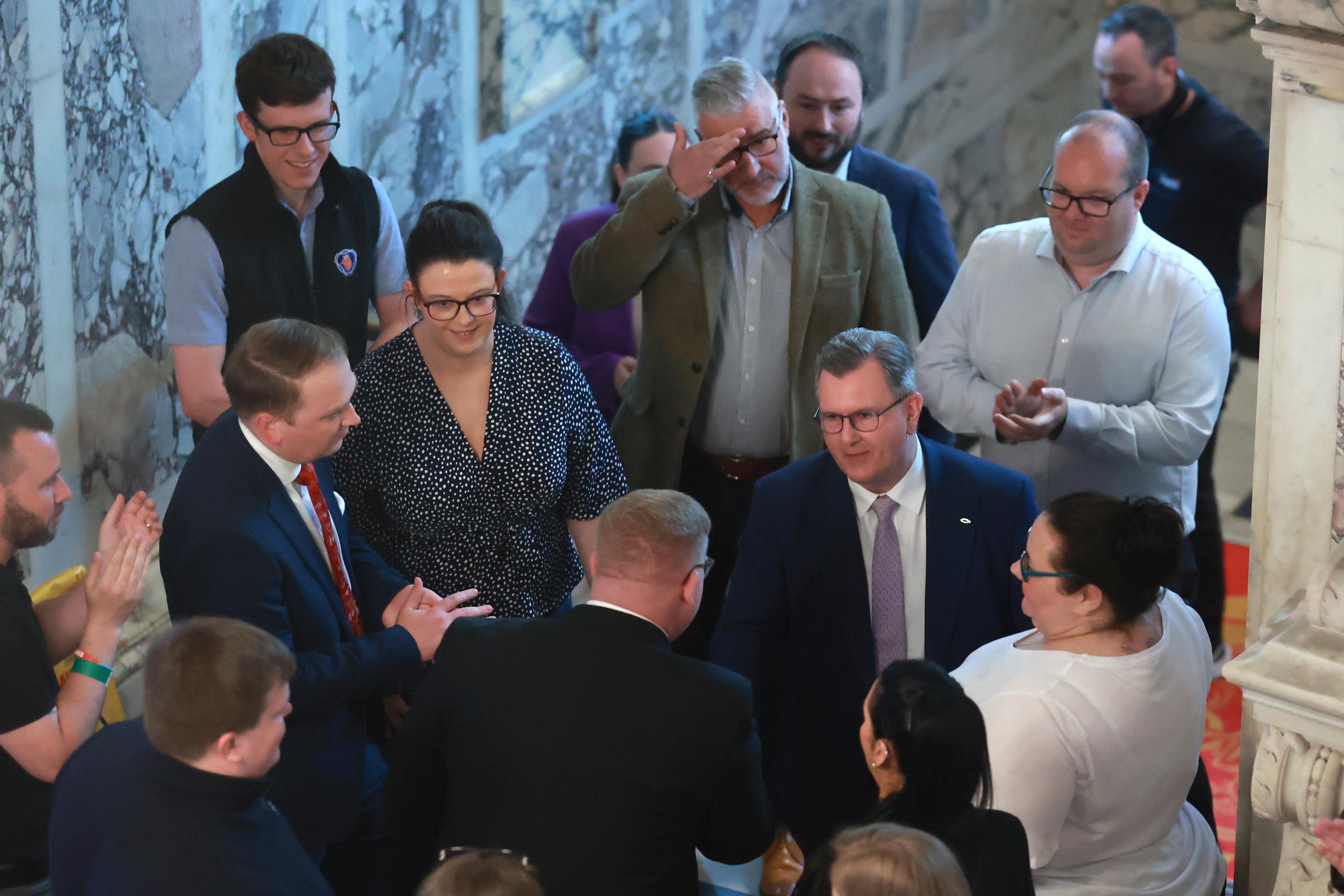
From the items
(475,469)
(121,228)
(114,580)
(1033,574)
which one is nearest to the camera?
(1033,574)

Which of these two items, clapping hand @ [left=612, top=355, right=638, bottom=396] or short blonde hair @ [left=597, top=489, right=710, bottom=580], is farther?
clapping hand @ [left=612, top=355, right=638, bottom=396]

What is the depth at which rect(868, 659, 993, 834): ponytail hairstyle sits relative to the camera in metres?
2.16

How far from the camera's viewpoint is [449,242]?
3092 millimetres

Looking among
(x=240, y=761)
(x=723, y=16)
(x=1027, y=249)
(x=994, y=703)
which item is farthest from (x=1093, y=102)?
(x=240, y=761)

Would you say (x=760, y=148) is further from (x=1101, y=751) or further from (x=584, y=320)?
(x=1101, y=751)

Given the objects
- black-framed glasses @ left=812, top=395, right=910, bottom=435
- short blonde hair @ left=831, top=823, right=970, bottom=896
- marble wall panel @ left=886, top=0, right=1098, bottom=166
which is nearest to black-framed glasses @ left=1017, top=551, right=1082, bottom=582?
black-framed glasses @ left=812, top=395, right=910, bottom=435

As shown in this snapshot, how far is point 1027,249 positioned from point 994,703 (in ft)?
4.88

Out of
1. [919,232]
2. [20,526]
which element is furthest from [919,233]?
[20,526]

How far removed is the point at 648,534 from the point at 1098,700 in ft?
2.53

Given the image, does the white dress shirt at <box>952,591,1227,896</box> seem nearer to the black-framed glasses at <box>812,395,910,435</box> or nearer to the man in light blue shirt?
the black-framed glasses at <box>812,395,910,435</box>

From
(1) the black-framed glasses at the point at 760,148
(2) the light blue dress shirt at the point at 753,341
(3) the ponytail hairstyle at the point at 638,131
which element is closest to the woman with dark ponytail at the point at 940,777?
(2) the light blue dress shirt at the point at 753,341

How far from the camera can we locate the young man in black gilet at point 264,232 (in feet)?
11.6

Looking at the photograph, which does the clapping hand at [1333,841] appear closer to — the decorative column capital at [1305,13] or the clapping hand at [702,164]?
the decorative column capital at [1305,13]

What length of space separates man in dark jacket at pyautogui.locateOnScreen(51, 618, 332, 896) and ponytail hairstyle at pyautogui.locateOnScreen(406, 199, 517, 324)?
110 centimetres
